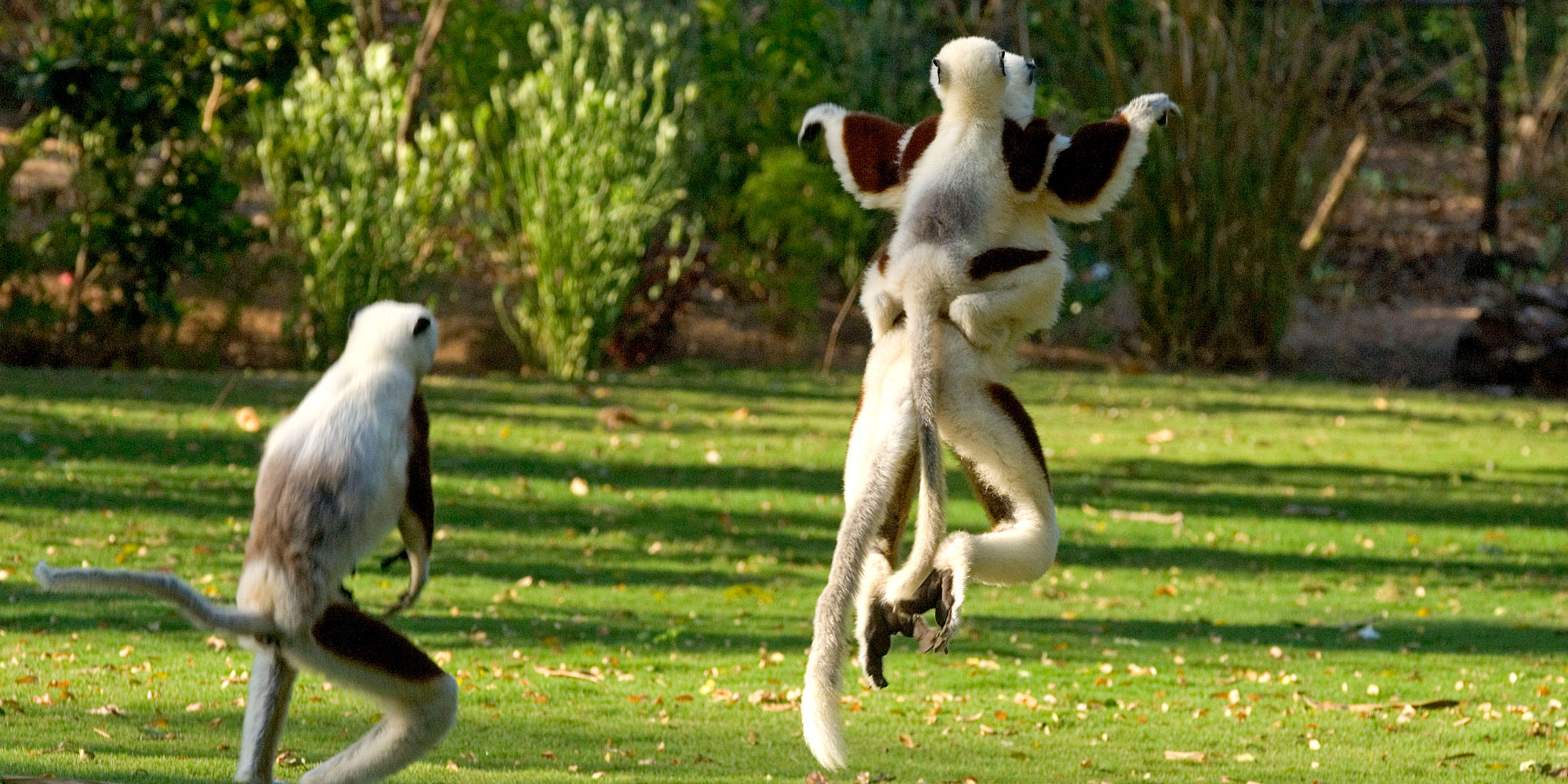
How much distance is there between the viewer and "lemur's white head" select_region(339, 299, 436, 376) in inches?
162

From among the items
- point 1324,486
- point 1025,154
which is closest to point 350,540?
point 1025,154

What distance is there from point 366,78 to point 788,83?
4.34 meters

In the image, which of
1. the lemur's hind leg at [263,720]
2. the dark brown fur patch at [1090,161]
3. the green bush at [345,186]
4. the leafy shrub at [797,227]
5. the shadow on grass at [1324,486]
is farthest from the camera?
the leafy shrub at [797,227]

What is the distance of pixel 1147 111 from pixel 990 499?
92cm

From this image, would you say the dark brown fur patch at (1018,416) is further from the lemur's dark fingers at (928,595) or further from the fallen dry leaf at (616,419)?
the fallen dry leaf at (616,419)

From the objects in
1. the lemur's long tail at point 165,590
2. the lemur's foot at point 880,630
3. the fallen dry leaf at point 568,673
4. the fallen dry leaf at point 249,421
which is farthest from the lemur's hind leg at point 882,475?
the fallen dry leaf at point 249,421

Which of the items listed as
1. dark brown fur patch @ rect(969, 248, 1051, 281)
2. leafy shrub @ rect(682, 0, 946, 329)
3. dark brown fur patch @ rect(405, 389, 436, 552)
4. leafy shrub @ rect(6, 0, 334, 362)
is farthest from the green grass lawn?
leafy shrub @ rect(682, 0, 946, 329)

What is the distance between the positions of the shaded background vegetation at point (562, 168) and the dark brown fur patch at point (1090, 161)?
30.9 ft

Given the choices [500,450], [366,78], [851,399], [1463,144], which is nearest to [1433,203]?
[1463,144]

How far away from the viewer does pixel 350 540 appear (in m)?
4.04

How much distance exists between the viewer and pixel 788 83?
18453 millimetres

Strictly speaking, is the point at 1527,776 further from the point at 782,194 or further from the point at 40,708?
the point at 782,194

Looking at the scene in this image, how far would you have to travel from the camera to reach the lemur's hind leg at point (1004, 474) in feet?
13.2

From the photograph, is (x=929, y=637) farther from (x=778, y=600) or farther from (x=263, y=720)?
(x=778, y=600)
